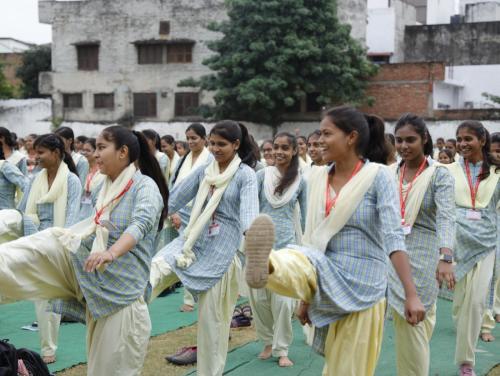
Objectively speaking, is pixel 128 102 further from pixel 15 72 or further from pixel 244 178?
pixel 244 178

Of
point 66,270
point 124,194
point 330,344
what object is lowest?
point 330,344

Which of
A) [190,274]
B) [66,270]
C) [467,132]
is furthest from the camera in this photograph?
[467,132]

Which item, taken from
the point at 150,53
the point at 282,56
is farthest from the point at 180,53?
the point at 282,56

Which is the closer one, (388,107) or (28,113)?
(388,107)

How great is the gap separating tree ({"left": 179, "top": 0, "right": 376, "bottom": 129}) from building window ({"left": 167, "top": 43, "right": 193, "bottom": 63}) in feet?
18.4

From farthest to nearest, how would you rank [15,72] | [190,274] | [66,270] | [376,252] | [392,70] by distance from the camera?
[15,72] → [392,70] → [190,274] → [66,270] → [376,252]

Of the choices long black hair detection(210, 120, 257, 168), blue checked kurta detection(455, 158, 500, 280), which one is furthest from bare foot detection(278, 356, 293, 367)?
long black hair detection(210, 120, 257, 168)

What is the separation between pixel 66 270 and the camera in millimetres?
4609

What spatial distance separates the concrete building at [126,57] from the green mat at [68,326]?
26320 millimetres

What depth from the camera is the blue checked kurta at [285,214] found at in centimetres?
728

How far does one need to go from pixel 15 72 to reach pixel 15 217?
39.6 metres

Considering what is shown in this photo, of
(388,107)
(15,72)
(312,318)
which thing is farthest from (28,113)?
(312,318)

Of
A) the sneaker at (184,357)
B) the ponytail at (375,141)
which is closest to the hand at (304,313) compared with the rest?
the ponytail at (375,141)

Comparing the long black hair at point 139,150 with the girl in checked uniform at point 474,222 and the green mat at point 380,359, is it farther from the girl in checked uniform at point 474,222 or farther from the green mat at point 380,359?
the girl in checked uniform at point 474,222
